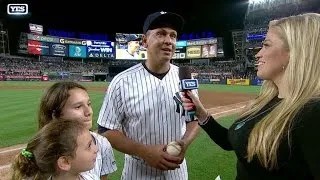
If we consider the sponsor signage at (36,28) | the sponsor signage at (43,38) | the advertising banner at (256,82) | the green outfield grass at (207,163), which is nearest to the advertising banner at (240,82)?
the advertising banner at (256,82)

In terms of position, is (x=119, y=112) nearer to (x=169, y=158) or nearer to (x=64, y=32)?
(x=169, y=158)

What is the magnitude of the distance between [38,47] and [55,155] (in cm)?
6271

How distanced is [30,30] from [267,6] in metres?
40.8

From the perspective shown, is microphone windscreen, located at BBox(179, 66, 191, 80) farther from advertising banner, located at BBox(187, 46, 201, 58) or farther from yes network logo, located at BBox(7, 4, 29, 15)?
advertising banner, located at BBox(187, 46, 201, 58)

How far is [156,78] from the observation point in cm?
306

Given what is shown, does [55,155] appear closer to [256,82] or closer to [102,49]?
[256,82]

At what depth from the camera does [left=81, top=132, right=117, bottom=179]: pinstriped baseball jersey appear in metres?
2.64

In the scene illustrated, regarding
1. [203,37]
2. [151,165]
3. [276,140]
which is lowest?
[151,165]

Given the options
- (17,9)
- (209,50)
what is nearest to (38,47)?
(17,9)

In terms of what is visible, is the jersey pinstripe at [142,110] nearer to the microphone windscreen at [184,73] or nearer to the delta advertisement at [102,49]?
the microphone windscreen at [184,73]

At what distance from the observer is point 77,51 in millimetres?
67562

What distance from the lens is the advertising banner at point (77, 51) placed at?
2625 inches

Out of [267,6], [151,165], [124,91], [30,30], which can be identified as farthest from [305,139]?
[30,30]

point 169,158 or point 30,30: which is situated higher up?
point 30,30
